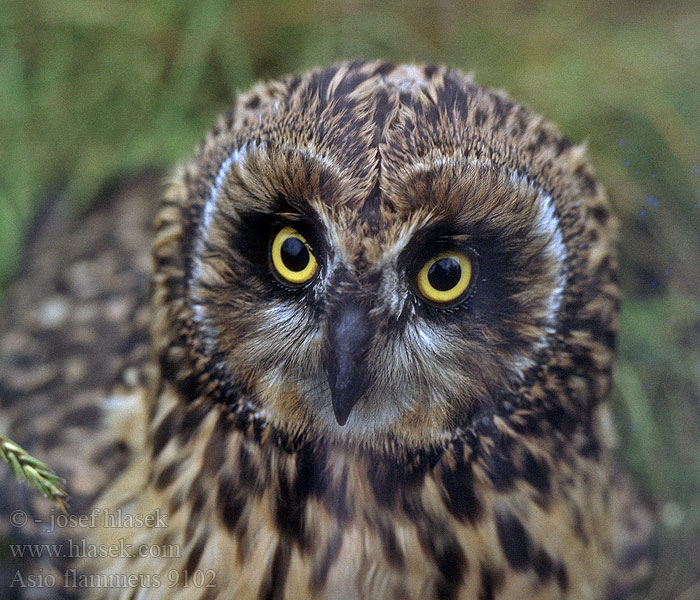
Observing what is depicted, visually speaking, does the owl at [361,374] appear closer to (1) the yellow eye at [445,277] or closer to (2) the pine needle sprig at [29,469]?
(1) the yellow eye at [445,277]

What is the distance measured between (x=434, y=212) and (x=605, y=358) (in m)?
0.47

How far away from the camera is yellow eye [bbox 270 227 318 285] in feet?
2.88

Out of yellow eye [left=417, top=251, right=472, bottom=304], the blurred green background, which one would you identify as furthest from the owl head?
the blurred green background

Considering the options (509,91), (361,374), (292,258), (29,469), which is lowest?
(29,469)

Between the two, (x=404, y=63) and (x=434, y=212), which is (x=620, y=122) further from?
(x=434, y=212)

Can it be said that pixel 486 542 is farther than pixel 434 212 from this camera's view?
Yes

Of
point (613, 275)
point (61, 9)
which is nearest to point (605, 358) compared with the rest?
point (613, 275)

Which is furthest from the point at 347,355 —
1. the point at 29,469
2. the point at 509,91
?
the point at 509,91

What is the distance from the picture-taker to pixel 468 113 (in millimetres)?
933

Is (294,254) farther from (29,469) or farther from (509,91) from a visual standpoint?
(509,91)

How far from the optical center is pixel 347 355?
34.5 inches

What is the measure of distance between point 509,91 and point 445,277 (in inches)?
20.0

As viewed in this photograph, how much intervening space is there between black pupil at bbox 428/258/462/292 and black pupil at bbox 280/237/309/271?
14 centimetres

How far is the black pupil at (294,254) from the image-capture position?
0.88 m
